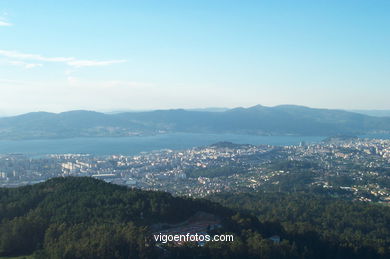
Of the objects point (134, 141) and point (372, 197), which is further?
point (134, 141)

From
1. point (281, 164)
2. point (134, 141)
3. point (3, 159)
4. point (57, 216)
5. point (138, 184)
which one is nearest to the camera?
point (57, 216)

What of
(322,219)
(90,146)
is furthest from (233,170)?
(90,146)

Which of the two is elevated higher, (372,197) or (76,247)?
(76,247)

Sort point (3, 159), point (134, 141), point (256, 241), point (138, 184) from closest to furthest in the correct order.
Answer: point (256, 241) → point (138, 184) → point (3, 159) → point (134, 141)

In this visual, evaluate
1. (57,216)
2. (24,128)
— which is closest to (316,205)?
(57,216)

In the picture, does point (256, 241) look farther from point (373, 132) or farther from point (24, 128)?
point (373, 132)

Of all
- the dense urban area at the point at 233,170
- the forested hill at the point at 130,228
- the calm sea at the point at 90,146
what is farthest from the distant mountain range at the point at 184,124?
the forested hill at the point at 130,228

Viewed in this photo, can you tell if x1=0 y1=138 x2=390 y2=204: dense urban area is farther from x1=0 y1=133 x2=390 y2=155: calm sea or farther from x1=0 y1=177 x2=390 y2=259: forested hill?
x1=0 y1=177 x2=390 y2=259: forested hill
